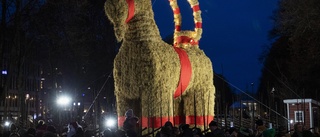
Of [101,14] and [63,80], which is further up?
[101,14]

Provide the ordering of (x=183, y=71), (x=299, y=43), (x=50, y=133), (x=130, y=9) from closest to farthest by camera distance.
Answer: (x=50, y=133)
(x=130, y=9)
(x=183, y=71)
(x=299, y=43)

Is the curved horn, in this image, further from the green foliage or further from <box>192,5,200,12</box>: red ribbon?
the green foliage

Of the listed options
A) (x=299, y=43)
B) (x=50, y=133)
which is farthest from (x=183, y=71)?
(x=299, y=43)

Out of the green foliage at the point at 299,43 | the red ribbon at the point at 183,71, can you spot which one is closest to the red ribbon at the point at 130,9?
the red ribbon at the point at 183,71

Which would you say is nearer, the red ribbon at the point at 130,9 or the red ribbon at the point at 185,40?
the red ribbon at the point at 130,9

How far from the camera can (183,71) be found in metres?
11.0

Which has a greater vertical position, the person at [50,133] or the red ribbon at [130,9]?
the red ribbon at [130,9]

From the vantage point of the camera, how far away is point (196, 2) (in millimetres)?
12664

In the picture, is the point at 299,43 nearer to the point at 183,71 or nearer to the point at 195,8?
the point at 195,8

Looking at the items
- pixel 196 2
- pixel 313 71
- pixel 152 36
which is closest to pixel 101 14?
pixel 313 71

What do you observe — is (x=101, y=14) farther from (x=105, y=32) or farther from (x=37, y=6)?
(x=37, y=6)

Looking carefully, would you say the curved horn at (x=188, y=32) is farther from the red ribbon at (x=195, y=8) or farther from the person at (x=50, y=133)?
the person at (x=50, y=133)

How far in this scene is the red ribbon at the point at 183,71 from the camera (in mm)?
10984

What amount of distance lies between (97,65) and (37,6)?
410 inches
